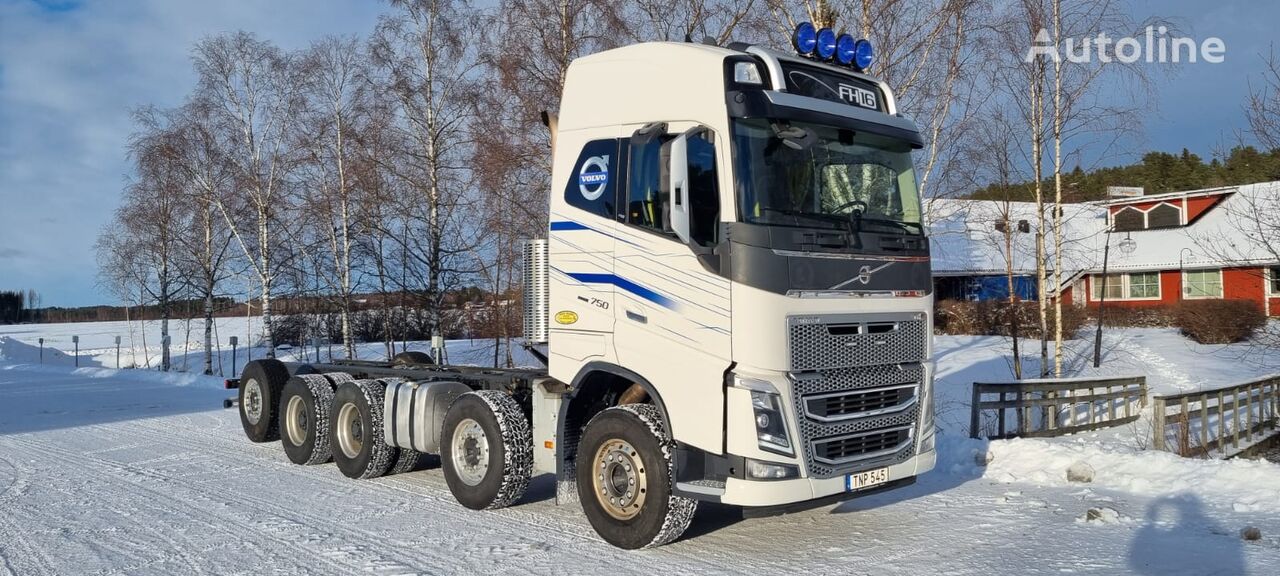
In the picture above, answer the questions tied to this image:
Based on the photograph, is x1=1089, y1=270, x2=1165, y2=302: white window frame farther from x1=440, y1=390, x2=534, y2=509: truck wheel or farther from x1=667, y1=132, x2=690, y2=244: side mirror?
x1=667, y1=132, x2=690, y2=244: side mirror

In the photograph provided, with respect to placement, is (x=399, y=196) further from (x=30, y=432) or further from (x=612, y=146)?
(x=612, y=146)

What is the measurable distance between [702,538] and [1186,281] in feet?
121

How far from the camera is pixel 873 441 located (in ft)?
22.1

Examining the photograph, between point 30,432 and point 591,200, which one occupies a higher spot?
point 591,200

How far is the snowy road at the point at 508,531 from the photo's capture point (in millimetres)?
6355

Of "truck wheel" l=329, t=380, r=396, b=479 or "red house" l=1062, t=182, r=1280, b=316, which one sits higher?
"red house" l=1062, t=182, r=1280, b=316

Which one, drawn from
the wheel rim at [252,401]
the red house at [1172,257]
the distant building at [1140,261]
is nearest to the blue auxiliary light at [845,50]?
the wheel rim at [252,401]

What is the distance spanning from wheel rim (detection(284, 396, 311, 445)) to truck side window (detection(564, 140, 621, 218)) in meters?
5.38

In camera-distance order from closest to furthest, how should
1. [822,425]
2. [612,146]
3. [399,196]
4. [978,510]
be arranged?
1. [822,425]
2. [612,146]
3. [978,510]
4. [399,196]

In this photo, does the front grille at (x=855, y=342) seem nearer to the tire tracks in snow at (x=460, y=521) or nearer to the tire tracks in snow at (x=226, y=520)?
the tire tracks in snow at (x=460, y=521)

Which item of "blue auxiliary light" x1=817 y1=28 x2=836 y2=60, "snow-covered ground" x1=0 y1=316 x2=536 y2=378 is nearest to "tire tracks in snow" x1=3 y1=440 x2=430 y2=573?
"blue auxiliary light" x1=817 y1=28 x2=836 y2=60

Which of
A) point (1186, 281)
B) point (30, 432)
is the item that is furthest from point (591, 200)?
point (1186, 281)

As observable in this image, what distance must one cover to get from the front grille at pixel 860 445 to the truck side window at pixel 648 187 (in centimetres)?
178

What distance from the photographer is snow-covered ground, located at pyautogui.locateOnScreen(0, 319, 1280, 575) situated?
6.40m
